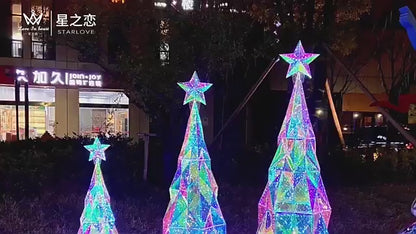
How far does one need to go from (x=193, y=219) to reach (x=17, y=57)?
58.0 feet

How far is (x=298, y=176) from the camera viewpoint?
3848 mm

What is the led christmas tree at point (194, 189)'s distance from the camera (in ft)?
13.3

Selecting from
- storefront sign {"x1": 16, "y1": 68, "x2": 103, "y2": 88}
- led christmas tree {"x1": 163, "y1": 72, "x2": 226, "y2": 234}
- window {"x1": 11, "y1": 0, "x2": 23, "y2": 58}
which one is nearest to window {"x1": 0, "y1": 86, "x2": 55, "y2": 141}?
window {"x1": 11, "y1": 0, "x2": 23, "y2": 58}

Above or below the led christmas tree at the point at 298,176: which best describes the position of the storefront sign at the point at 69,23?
above

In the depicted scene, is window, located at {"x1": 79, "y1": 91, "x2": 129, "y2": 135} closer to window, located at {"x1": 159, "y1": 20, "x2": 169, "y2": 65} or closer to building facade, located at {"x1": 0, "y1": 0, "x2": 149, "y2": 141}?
building facade, located at {"x1": 0, "y1": 0, "x2": 149, "y2": 141}

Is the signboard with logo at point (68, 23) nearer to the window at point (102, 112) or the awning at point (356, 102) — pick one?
the window at point (102, 112)

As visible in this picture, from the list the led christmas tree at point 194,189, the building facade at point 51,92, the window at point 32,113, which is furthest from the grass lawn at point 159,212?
the window at point 32,113

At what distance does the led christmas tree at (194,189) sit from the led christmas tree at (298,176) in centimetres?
53

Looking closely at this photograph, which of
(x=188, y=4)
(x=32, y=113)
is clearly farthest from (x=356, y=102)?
(x=188, y=4)

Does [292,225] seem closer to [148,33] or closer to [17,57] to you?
[148,33]

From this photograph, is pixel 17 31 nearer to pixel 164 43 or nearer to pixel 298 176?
pixel 164 43

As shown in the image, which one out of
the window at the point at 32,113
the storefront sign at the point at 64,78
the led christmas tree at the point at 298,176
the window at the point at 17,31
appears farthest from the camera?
the window at the point at 17,31

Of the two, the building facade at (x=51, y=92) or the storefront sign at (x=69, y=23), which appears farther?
the building facade at (x=51, y=92)

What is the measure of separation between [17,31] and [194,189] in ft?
59.7
